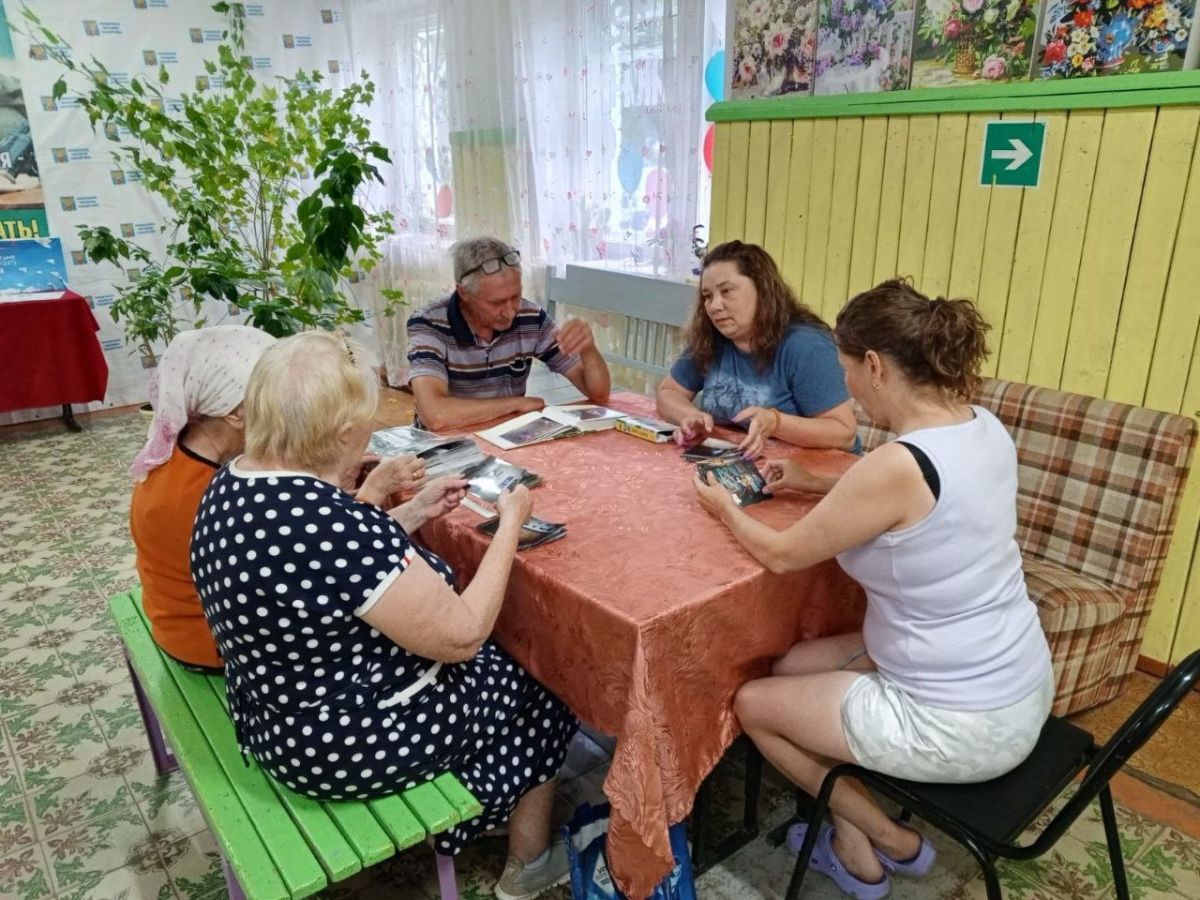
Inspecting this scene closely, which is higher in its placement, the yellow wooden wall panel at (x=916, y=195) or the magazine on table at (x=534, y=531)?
the yellow wooden wall panel at (x=916, y=195)

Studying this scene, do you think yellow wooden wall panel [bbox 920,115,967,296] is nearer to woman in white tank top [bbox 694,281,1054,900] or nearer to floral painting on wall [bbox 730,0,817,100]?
floral painting on wall [bbox 730,0,817,100]

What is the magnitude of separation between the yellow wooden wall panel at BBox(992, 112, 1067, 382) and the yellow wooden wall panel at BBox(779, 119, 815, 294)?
759 mm

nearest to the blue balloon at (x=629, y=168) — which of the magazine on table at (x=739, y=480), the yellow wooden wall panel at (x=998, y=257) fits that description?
the yellow wooden wall panel at (x=998, y=257)

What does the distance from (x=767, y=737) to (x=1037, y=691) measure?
1.45ft

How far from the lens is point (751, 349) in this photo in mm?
2225

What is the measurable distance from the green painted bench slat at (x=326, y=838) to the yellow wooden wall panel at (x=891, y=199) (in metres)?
2.30

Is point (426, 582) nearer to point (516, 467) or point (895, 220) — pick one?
point (516, 467)

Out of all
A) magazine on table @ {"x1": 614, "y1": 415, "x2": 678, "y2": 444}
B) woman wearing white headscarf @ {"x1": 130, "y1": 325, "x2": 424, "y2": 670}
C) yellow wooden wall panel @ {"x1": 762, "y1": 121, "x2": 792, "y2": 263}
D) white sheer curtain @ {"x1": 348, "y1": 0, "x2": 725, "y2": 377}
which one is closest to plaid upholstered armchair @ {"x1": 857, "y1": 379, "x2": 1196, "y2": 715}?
magazine on table @ {"x1": 614, "y1": 415, "x2": 678, "y2": 444}

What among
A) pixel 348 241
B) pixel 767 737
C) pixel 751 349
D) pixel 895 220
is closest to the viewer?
pixel 767 737

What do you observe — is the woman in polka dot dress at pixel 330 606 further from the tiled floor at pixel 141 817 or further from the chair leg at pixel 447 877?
the tiled floor at pixel 141 817

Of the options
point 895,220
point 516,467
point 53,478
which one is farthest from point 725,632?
point 53,478

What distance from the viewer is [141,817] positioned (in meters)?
1.95

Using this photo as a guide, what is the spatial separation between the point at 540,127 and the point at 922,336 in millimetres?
3274

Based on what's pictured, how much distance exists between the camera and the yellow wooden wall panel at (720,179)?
324 cm
